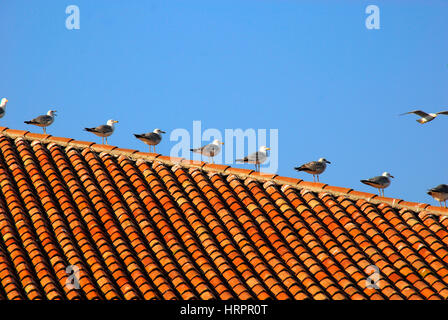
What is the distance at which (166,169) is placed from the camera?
20.1 meters

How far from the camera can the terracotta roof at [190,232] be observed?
15.8 m

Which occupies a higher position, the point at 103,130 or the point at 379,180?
the point at 103,130

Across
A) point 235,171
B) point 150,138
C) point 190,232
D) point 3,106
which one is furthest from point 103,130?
point 190,232

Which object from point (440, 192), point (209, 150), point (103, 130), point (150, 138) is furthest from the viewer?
point (103, 130)

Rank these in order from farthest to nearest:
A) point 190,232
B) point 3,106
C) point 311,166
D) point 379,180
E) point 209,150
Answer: point 3,106 < point 209,150 < point 311,166 < point 379,180 < point 190,232

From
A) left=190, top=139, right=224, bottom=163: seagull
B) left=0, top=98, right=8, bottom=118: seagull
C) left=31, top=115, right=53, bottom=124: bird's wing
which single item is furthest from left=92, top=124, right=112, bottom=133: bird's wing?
left=0, top=98, right=8, bottom=118: seagull

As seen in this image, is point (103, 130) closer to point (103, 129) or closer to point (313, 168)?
point (103, 129)

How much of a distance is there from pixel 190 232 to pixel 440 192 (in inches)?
257

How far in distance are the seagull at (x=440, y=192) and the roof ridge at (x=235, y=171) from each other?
0.93 meters

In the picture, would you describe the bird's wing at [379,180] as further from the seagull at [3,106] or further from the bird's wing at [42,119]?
the seagull at [3,106]

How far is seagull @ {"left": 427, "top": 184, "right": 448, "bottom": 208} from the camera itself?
66.7 feet

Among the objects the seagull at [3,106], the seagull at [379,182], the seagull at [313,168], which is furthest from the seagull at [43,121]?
the seagull at [379,182]

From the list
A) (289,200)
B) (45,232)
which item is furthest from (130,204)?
(289,200)

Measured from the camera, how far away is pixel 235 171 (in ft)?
66.7
